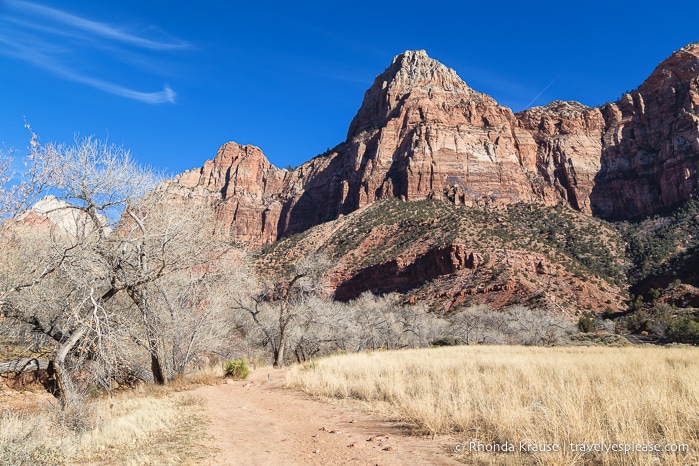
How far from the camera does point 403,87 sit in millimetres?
128125

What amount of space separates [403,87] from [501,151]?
40.8 m

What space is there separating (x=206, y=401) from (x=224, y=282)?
15.8 ft

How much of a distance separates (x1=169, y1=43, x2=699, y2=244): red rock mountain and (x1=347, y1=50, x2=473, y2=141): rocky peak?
449 mm

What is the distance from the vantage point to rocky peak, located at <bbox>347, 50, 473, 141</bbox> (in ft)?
398

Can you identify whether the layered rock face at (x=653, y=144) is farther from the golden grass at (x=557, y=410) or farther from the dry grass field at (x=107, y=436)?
the dry grass field at (x=107, y=436)

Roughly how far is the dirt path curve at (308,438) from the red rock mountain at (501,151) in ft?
274

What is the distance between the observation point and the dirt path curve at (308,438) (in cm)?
500

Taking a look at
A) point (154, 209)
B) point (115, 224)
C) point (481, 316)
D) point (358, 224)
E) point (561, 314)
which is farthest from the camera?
point (358, 224)

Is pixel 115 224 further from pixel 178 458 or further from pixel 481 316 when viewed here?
pixel 481 316

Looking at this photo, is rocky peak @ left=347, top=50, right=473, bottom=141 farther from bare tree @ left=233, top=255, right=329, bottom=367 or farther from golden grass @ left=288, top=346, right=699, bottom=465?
golden grass @ left=288, top=346, right=699, bottom=465

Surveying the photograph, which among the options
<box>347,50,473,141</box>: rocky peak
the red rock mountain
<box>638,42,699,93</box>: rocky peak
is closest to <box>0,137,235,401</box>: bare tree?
the red rock mountain

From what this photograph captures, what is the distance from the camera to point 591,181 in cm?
10581

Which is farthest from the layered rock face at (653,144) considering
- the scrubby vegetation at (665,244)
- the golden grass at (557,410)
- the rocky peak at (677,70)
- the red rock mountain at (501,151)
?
the golden grass at (557,410)

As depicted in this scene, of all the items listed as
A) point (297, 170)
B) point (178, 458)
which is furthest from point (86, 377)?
point (297, 170)
